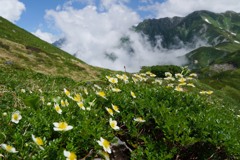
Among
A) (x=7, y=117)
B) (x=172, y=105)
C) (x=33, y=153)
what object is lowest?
(x=33, y=153)

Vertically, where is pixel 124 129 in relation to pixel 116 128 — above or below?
below

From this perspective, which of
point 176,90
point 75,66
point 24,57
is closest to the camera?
point 176,90

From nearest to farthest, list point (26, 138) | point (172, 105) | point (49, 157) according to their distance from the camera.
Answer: point (49, 157) < point (26, 138) < point (172, 105)

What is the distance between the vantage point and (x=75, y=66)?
43688mm

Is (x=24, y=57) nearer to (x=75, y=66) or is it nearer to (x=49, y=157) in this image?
(x=75, y=66)

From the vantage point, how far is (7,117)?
17.0ft

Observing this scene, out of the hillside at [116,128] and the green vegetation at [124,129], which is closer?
the hillside at [116,128]

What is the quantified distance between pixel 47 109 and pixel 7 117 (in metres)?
1.08

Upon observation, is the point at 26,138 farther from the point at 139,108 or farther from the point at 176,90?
the point at 176,90

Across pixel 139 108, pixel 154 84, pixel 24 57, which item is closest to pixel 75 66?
pixel 24 57

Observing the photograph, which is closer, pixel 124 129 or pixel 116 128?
pixel 116 128

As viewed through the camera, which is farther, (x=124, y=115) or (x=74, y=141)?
(x=124, y=115)

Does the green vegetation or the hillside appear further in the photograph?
the green vegetation

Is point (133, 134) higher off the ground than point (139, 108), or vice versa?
point (139, 108)
